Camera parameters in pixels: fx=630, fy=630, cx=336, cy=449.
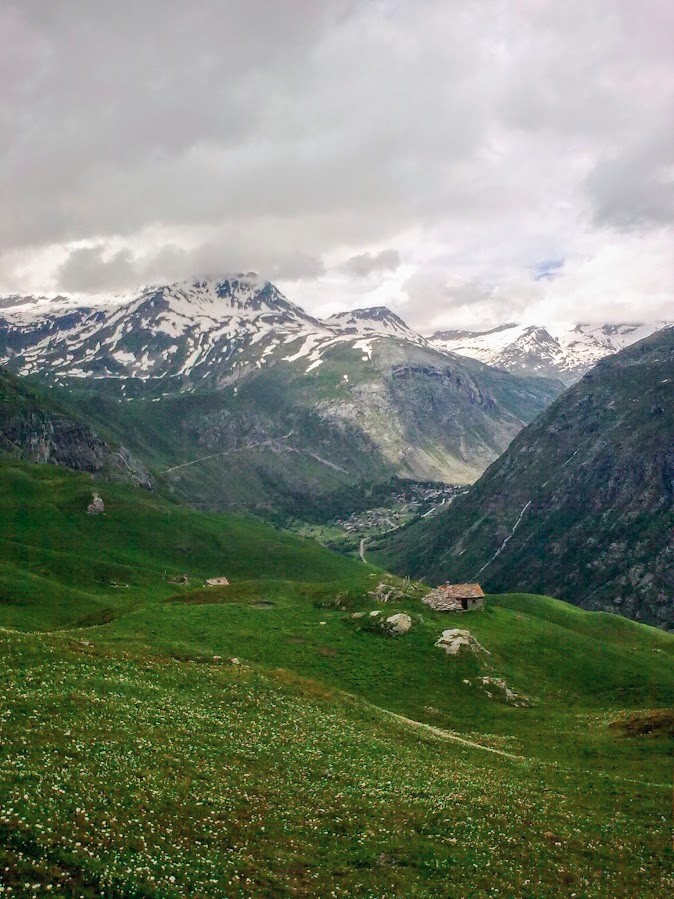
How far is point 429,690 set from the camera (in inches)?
2847

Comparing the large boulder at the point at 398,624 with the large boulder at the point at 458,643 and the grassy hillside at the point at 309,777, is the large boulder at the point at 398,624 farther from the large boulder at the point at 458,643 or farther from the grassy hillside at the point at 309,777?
the grassy hillside at the point at 309,777

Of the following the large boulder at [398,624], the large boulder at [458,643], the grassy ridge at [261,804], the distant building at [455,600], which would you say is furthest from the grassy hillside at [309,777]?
the distant building at [455,600]

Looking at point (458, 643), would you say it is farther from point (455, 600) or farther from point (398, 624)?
point (455, 600)

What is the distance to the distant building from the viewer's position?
345ft

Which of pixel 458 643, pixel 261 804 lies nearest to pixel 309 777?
pixel 261 804

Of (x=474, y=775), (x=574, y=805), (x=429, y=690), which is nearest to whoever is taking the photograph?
(x=574, y=805)

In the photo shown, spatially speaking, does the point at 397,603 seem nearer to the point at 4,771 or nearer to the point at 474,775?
the point at 474,775

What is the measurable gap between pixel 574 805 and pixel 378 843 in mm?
16856

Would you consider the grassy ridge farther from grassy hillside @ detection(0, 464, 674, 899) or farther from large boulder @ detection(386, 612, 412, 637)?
large boulder @ detection(386, 612, 412, 637)

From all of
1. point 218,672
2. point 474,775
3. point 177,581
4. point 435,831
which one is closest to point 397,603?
point 218,672

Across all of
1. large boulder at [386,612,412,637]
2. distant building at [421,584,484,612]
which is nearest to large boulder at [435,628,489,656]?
large boulder at [386,612,412,637]

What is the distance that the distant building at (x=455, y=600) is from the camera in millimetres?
105062

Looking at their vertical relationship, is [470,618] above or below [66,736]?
below

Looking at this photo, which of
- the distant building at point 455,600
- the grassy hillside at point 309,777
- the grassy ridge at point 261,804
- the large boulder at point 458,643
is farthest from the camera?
the distant building at point 455,600
